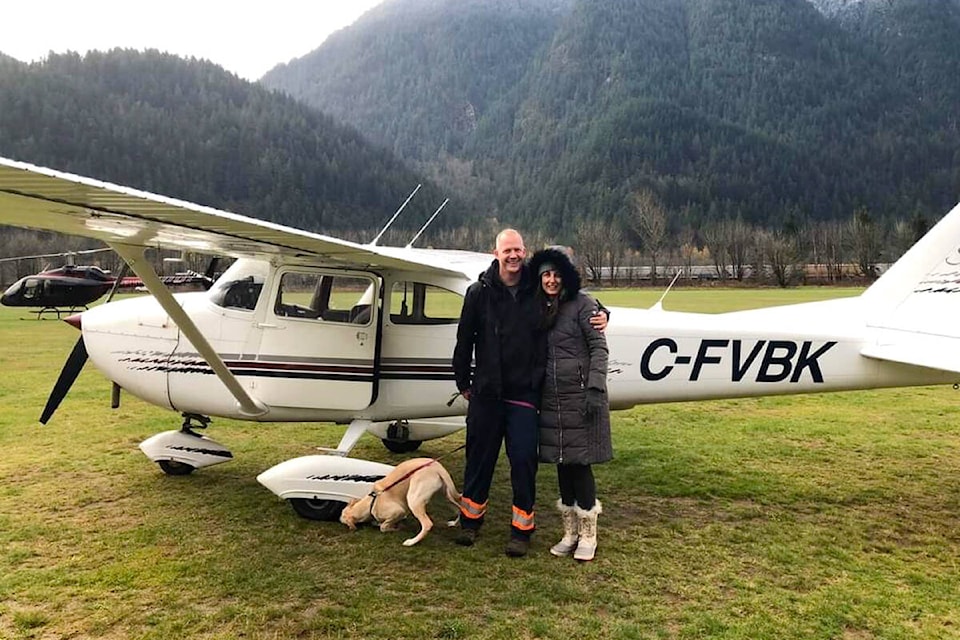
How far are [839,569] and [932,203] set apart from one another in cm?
15422

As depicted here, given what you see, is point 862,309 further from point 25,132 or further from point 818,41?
point 818,41

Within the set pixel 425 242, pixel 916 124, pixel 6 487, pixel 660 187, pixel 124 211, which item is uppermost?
pixel 916 124

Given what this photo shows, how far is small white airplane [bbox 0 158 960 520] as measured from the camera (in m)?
4.52

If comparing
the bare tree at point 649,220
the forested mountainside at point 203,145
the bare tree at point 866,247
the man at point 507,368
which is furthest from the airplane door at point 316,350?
the forested mountainside at point 203,145

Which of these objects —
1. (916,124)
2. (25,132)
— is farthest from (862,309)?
(916,124)

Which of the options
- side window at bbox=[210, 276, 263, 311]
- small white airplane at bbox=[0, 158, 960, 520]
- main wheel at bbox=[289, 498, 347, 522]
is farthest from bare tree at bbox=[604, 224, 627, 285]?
main wheel at bbox=[289, 498, 347, 522]

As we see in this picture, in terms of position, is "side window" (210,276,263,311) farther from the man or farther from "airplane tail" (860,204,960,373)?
"airplane tail" (860,204,960,373)

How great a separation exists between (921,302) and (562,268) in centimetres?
271

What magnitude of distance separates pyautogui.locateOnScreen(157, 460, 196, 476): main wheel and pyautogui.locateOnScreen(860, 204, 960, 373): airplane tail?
16.7 feet

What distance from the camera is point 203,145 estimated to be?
127 m

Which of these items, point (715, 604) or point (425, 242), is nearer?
point (715, 604)

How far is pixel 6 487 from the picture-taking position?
514cm

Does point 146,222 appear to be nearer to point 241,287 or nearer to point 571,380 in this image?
point 241,287

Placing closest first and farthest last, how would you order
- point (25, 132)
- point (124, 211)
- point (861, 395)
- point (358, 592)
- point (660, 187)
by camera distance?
point (124, 211) → point (358, 592) → point (861, 395) → point (25, 132) → point (660, 187)
